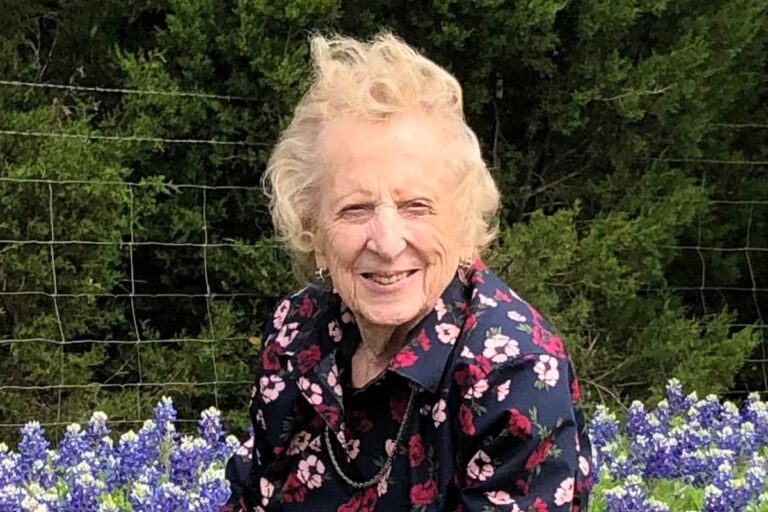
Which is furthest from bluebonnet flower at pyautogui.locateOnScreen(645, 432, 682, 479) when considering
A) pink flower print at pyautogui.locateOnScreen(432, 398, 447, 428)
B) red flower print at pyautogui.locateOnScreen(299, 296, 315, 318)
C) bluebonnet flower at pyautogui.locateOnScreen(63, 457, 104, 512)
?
pink flower print at pyautogui.locateOnScreen(432, 398, 447, 428)

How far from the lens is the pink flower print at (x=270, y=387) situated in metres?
2.58

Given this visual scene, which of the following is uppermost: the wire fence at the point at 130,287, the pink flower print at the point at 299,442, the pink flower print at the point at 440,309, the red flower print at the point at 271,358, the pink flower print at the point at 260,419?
the pink flower print at the point at 440,309

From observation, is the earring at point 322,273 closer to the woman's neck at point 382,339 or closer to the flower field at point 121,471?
the woman's neck at point 382,339

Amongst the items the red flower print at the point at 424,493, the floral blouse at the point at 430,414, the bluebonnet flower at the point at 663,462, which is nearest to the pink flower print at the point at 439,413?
the floral blouse at the point at 430,414

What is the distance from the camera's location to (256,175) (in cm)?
589

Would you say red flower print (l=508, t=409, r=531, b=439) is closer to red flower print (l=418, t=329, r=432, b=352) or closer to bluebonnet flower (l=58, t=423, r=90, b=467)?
red flower print (l=418, t=329, r=432, b=352)

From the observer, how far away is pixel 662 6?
5.83 meters

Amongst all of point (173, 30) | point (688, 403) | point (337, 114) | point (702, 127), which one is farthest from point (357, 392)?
point (702, 127)

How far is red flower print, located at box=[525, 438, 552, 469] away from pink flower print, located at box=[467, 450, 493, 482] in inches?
2.5

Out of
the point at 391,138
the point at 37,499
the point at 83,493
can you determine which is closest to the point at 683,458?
the point at 83,493

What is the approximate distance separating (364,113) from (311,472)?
64 cm

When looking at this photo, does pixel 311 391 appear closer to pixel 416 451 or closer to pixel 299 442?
pixel 299 442

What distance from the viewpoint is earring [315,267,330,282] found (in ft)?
8.40

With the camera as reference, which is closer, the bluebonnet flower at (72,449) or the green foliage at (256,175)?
the bluebonnet flower at (72,449)
